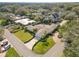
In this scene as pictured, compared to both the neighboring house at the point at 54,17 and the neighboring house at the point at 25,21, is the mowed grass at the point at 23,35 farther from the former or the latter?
the neighboring house at the point at 54,17

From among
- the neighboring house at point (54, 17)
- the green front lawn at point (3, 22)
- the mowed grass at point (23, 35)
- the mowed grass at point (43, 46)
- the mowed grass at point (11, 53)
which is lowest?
the mowed grass at point (11, 53)

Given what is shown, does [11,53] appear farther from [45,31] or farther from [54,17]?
[54,17]

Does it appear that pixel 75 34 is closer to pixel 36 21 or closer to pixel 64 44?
pixel 64 44

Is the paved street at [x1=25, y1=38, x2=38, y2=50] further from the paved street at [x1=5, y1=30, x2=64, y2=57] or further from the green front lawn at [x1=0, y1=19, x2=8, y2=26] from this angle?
the green front lawn at [x1=0, y1=19, x2=8, y2=26]

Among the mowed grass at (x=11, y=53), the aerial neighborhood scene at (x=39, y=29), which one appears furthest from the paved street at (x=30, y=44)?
the mowed grass at (x=11, y=53)

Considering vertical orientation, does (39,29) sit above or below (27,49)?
above

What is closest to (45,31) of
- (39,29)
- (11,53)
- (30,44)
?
(39,29)

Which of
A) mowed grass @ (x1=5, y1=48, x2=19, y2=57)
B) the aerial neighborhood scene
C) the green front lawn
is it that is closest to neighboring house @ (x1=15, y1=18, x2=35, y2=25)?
the aerial neighborhood scene

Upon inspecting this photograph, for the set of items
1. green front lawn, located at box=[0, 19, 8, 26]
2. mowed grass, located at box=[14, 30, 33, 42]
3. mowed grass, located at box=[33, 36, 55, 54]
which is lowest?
mowed grass, located at box=[33, 36, 55, 54]
